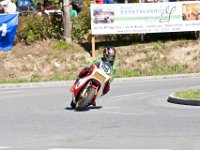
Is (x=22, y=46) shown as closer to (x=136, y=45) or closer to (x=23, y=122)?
(x=136, y=45)

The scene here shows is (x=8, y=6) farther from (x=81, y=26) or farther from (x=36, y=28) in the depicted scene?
(x=81, y=26)

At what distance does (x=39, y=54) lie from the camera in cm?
3009

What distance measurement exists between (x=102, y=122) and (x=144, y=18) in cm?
1636

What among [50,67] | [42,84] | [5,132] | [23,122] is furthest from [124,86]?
Answer: [5,132]

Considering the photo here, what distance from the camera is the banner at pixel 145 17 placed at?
1195 inches

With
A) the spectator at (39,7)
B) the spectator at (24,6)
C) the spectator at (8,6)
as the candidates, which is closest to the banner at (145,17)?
the spectator at (39,7)

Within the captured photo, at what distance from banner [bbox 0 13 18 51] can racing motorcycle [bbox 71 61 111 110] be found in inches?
541

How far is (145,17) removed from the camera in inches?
1209

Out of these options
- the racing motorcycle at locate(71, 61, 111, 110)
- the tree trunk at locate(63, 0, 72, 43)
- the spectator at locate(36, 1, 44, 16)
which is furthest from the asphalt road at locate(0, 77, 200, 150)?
the spectator at locate(36, 1, 44, 16)

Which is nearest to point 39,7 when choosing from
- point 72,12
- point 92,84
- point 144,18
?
point 72,12

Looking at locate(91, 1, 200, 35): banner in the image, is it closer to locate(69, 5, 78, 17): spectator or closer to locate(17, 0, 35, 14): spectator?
locate(69, 5, 78, 17): spectator

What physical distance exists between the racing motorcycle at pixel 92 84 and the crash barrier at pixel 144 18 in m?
13.1

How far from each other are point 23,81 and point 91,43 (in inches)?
178

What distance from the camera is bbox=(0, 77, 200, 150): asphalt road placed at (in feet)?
38.6
